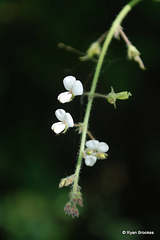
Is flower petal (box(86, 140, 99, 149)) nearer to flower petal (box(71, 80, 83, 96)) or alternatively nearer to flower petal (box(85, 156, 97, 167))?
flower petal (box(85, 156, 97, 167))

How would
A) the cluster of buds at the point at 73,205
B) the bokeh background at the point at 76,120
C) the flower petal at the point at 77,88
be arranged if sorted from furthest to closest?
1. the bokeh background at the point at 76,120
2. the flower petal at the point at 77,88
3. the cluster of buds at the point at 73,205

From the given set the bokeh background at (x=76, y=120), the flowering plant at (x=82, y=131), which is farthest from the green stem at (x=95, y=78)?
the bokeh background at (x=76, y=120)

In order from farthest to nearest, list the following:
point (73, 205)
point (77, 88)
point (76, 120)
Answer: point (76, 120), point (77, 88), point (73, 205)

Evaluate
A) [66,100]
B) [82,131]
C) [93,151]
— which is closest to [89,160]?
[93,151]

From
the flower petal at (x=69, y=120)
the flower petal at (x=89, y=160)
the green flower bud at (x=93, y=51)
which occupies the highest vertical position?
the green flower bud at (x=93, y=51)

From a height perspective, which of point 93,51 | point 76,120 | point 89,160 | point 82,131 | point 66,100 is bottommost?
point 89,160

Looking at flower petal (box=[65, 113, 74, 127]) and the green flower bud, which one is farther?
the green flower bud

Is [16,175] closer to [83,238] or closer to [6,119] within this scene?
[6,119]

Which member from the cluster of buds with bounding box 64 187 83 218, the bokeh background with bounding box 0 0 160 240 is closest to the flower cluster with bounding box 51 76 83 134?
the cluster of buds with bounding box 64 187 83 218

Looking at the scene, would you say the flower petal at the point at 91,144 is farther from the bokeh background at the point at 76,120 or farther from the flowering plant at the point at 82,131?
the bokeh background at the point at 76,120

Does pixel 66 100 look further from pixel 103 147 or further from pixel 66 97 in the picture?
pixel 103 147
